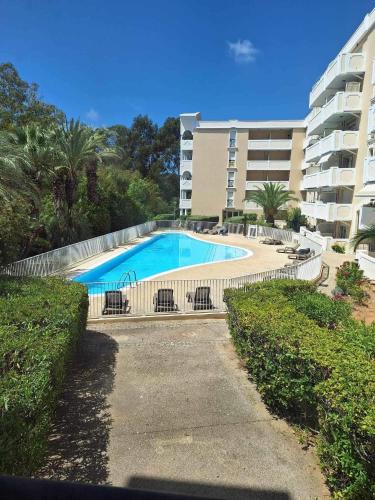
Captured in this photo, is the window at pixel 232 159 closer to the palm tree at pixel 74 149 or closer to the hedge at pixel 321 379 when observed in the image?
the palm tree at pixel 74 149

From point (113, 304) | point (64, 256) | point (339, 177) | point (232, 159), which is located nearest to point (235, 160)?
point (232, 159)

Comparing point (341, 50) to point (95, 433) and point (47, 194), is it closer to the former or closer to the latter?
point (47, 194)

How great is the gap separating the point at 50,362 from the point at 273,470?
11.7 ft

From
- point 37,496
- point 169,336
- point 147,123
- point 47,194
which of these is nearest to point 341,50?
point 47,194

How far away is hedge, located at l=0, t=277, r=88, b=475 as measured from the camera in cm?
364

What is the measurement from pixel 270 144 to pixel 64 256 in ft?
116

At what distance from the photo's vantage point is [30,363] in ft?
15.2

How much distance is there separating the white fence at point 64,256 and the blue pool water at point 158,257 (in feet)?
4.96

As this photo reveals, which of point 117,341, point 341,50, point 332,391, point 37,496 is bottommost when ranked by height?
point 117,341

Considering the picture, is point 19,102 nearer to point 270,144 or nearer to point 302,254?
point 302,254

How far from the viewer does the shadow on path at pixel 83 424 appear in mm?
4500

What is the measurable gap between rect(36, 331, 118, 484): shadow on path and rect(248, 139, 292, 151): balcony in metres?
42.3

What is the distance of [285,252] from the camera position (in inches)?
1008

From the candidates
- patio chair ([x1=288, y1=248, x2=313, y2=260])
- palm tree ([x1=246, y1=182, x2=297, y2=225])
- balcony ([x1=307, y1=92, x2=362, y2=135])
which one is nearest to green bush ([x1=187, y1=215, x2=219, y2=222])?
palm tree ([x1=246, y1=182, x2=297, y2=225])
